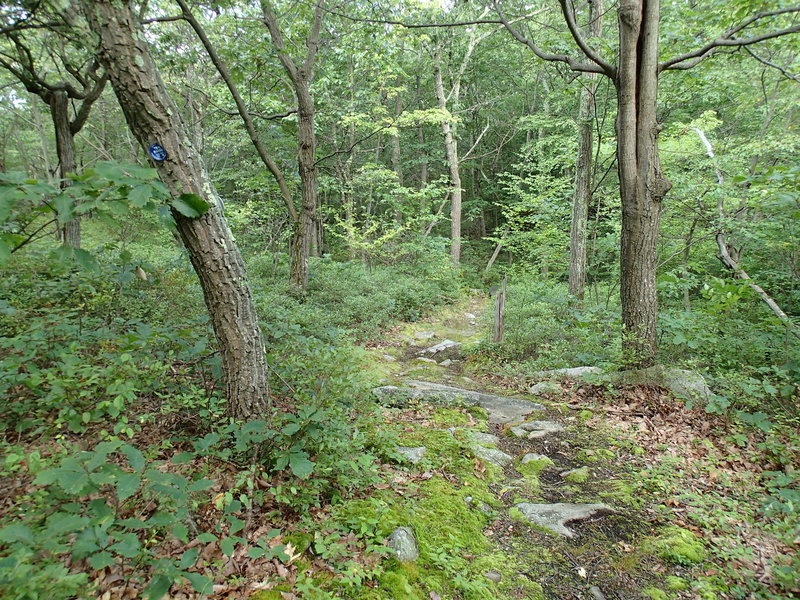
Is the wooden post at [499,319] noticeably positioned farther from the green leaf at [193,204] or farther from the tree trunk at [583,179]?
the green leaf at [193,204]

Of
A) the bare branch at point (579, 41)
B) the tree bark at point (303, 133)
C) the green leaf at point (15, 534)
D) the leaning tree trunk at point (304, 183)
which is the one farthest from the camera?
the leaning tree trunk at point (304, 183)

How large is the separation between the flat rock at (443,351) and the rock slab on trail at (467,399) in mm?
2452

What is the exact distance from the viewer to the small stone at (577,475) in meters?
3.58

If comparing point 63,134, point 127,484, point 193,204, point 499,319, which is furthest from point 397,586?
point 63,134

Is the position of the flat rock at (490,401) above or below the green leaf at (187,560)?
below

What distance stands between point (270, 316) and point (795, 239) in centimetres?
842

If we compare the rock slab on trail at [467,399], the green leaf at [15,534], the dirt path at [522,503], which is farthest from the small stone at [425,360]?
the green leaf at [15,534]

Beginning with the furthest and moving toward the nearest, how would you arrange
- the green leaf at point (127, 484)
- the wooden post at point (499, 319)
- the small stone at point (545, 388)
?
the wooden post at point (499, 319) → the small stone at point (545, 388) → the green leaf at point (127, 484)

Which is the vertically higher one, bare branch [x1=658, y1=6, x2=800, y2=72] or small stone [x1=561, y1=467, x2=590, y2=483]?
bare branch [x1=658, y1=6, x2=800, y2=72]

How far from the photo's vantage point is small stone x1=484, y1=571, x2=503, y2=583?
2466mm

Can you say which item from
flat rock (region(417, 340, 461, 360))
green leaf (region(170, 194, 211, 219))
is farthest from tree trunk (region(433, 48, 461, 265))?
green leaf (region(170, 194, 211, 219))

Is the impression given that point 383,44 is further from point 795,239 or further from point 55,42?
point 795,239

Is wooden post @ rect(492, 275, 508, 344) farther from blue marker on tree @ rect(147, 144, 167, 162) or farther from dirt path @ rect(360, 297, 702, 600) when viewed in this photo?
blue marker on tree @ rect(147, 144, 167, 162)

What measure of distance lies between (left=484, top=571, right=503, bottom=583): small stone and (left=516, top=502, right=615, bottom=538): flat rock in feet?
2.08
